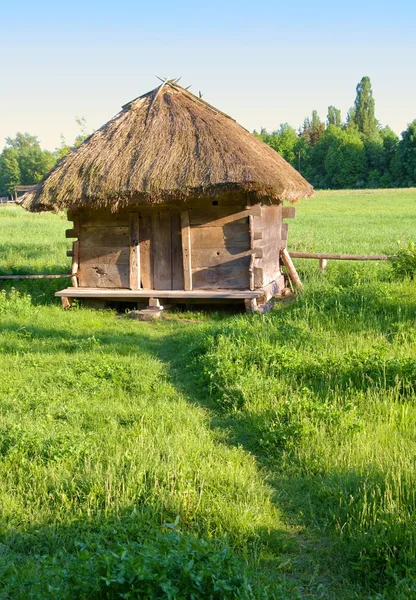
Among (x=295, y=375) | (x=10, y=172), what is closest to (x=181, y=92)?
(x=295, y=375)

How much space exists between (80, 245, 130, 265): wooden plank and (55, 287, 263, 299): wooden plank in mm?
532

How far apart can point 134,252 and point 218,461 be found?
24.0 ft

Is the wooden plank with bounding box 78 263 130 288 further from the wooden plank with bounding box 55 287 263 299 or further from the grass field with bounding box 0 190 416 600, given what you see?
the grass field with bounding box 0 190 416 600

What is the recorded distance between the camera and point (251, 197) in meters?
10.9

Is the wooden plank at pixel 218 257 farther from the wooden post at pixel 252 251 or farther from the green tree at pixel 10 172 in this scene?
the green tree at pixel 10 172

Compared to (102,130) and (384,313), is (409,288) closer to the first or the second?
(384,313)

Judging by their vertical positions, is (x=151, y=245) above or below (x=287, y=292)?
above

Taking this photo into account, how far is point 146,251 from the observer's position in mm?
11531

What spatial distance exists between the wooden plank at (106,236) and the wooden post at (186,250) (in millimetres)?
1131

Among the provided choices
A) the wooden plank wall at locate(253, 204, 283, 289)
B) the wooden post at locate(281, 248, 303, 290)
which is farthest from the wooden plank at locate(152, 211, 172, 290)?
the wooden post at locate(281, 248, 303, 290)

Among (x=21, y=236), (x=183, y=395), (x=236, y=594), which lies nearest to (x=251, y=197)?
(x=183, y=395)

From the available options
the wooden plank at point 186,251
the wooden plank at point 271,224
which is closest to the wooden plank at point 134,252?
the wooden plank at point 186,251

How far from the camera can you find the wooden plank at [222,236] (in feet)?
35.9

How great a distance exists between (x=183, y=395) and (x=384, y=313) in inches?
144
